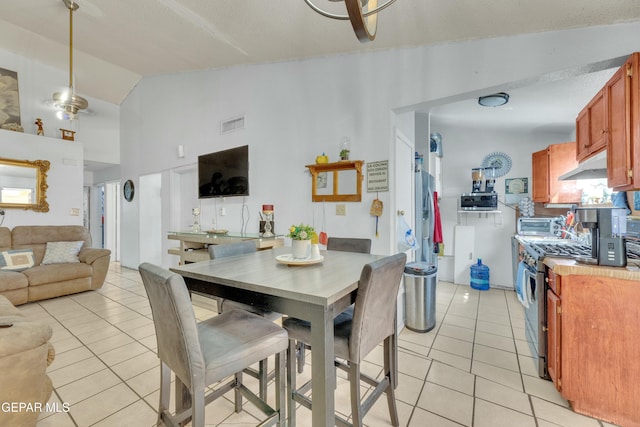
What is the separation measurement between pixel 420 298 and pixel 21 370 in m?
2.77

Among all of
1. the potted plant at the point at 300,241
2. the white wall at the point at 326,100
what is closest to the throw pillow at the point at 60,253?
the white wall at the point at 326,100

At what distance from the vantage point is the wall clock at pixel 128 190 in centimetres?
562

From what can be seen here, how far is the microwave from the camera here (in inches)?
142

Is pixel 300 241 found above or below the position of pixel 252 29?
below

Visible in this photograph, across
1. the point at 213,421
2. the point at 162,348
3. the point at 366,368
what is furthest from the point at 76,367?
the point at 366,368

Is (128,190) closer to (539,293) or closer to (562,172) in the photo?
(539,293)

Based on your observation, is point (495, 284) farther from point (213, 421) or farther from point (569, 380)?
point (213, 421)

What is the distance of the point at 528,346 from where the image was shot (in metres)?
2.46

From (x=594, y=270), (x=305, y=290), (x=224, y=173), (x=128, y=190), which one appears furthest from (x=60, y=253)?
(x=594, y=270)

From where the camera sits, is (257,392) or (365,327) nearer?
(365,327)

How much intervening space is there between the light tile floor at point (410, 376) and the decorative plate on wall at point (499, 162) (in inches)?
80.9

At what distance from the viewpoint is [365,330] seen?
4.34ft

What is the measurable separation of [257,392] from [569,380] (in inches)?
76.5

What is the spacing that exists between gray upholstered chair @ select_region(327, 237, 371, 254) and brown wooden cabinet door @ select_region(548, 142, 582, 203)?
2.72m
